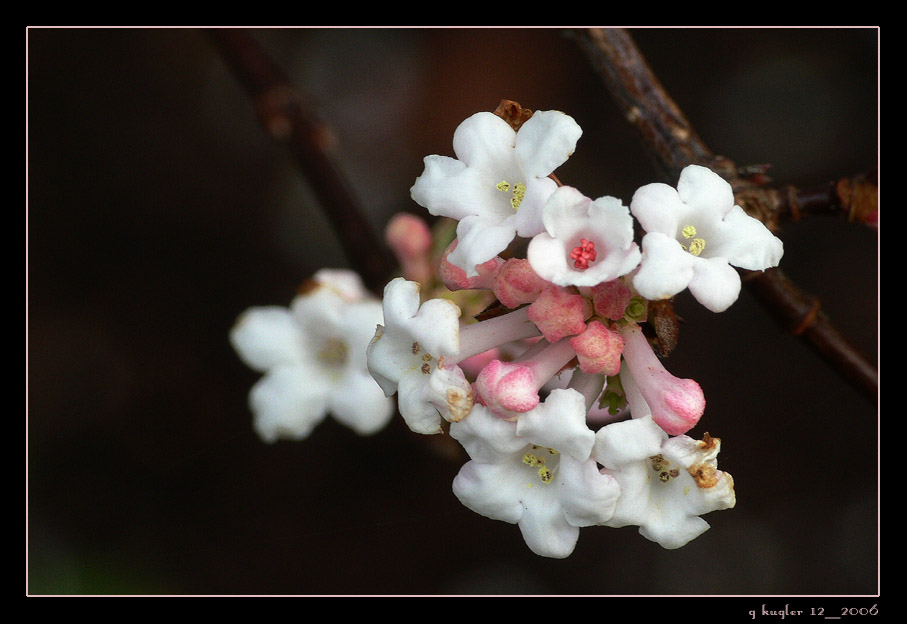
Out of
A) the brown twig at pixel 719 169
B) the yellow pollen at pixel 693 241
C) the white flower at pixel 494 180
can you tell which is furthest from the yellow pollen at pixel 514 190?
the brown twig at pixel 719 169

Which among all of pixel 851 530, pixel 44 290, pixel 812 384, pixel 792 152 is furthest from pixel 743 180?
pixel 44 290

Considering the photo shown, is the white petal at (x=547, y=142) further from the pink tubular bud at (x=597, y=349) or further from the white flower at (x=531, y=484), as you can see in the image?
the white flower at (x=531, y=484)

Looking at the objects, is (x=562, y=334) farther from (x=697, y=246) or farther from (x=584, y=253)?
(x=697, y=246)

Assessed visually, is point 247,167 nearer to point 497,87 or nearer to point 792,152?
point 497,87

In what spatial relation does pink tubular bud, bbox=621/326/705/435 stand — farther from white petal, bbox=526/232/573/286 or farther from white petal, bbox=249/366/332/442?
white petal, bbox=249/366/332/442

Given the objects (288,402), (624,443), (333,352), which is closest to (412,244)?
(333,352)

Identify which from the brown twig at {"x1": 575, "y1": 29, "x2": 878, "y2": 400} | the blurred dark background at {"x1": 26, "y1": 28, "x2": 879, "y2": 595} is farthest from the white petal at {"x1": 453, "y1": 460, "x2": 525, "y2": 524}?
the blurred dark background at {"x1": 26, "y1": 28, "x2": 879, "y2": 595}
